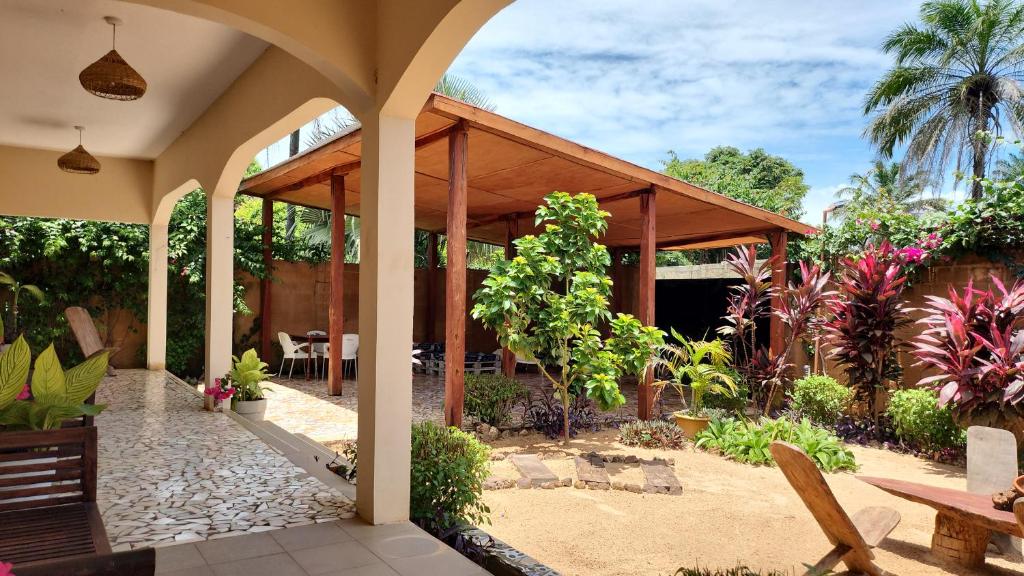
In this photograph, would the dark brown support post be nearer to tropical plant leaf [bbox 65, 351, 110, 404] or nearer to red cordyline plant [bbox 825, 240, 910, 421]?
red cordyline plant [bbox 825, 240, 910, 421]

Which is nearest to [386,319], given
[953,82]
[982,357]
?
[982,357]

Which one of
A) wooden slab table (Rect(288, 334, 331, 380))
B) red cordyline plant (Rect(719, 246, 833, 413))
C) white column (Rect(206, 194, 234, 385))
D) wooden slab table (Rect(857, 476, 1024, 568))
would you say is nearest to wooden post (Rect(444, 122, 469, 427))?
white column (Rect(206, 194, 234, 385))

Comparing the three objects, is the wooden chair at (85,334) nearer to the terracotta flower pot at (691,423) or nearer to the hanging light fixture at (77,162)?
the hanging light fixture at (77,162)

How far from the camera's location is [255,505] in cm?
372

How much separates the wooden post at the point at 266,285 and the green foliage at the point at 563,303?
18.0 ft

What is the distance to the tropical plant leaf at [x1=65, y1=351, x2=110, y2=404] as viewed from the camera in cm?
226

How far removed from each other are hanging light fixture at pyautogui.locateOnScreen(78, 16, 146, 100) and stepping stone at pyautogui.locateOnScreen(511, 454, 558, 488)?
152 inches

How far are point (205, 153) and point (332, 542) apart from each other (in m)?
5.03

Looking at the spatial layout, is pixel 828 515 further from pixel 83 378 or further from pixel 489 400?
pixel 489 400

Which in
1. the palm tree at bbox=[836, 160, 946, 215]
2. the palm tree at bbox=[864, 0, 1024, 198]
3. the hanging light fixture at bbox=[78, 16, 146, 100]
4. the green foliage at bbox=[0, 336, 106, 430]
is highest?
the palm tree at bbox=[864, 0, 1024, 198]

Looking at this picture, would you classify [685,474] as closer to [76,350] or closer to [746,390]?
[746,390]

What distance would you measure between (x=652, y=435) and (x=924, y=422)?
253cm

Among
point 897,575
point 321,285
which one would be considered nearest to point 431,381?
point 321,285

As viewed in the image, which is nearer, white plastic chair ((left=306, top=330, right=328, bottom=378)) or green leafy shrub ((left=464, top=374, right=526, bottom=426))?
green leafy shrub ((left=464, top=374, right=526, bottom=426))
